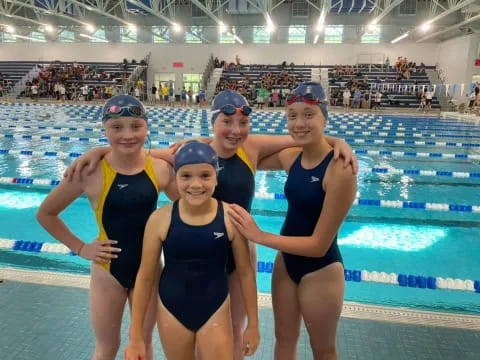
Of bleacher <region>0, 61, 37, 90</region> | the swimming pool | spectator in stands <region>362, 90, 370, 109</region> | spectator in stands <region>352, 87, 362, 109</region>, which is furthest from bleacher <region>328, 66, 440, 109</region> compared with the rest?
A: bleacher <region>0, 61, 37, 90</region>

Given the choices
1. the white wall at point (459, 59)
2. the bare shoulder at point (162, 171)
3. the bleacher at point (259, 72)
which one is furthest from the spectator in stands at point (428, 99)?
the bare shoulder at point (162, 171)

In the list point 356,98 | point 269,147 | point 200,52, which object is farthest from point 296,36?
point 269,147

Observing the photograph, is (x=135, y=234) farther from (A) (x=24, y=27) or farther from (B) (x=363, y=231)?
(A) (x=24, y=27)

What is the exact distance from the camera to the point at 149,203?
71.7 inches

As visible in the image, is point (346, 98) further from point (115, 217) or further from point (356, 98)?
point (115, 217)

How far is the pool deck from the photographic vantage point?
240 cm

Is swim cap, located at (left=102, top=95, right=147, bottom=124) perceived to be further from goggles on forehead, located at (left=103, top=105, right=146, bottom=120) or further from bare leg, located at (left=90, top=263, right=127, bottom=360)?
bare leg, located at (left=90, top=263, right=127, bottom=360)

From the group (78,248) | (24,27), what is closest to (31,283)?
(78,248)

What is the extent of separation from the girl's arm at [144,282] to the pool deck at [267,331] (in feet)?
2.96

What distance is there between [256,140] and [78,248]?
1080 millimetres

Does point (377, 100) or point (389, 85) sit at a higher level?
point (389, 85)

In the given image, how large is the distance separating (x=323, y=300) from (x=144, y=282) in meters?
0.82

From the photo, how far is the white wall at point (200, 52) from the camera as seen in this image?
27.8 meters

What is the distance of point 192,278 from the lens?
5.27 feet
